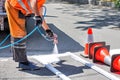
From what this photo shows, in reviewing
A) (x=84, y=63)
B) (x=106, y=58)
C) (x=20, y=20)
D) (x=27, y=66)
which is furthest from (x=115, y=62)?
(x=20, y=20)

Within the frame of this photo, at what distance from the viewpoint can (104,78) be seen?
630 centimetres

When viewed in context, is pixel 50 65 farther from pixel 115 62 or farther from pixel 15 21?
pixel 115 62

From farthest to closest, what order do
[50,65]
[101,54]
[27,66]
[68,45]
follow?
[68,45]
[101,54]
[50,65]
[27,66]

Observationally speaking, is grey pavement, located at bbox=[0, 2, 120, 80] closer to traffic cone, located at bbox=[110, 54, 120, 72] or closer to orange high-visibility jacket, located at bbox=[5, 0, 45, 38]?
traffic cone, located at bbox=[110, 54, 120, 72]

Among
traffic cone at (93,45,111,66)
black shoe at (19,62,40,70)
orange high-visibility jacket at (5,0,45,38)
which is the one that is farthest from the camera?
traffic cone at (93,45,111,66)

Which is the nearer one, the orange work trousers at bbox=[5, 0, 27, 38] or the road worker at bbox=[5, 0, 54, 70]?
the road worker at bbox=[5, 0, 54, 70]

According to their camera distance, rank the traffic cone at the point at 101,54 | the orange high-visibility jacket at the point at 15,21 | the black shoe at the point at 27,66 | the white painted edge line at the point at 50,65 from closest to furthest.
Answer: the white painted edge line at the point at 50,65, the orange high-visibility jacket at the point at 15,21, the black shoe at the point at 27,66, the traffic cone at the point at 101,54

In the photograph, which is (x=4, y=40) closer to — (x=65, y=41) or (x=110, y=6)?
(x=65, y=41)

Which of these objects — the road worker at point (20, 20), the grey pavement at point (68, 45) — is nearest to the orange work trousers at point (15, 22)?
the road worker at point (20, 20)

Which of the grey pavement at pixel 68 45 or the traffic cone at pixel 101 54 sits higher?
the traffic cone at pixel 101 54

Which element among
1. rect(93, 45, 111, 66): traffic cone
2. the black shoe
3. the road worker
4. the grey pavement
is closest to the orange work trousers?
the road worker

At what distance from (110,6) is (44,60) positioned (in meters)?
13.2

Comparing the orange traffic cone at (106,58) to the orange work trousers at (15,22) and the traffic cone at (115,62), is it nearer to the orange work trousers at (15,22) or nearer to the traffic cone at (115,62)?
the traffic cone at (115,62)

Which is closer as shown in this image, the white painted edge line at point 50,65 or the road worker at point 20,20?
the white painted edge line at point 50,65
